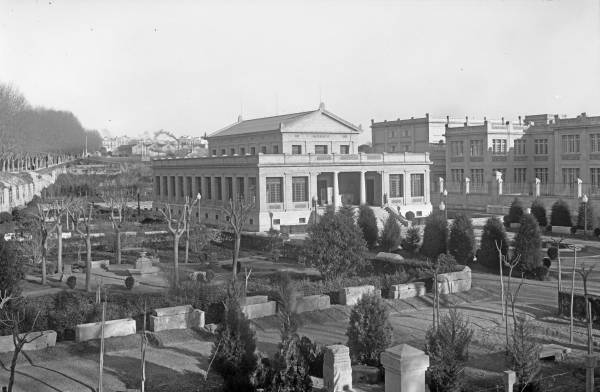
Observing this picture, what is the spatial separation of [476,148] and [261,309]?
2176 inches

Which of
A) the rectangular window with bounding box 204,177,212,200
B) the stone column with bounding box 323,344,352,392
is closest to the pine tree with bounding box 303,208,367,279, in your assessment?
the stone column with bounding box 323,344,352,392

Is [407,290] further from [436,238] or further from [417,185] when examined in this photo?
[417,185]

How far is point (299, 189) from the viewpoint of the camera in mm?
55000

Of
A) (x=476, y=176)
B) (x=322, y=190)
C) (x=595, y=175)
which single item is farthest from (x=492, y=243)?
(x=476, y=176)

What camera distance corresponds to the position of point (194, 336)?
811 inches

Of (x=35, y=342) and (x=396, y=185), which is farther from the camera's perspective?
(x=396, y=185)

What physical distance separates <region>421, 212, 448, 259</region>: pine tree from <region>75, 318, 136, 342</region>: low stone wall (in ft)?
62.4

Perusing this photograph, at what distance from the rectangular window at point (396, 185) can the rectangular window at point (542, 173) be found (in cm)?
2036

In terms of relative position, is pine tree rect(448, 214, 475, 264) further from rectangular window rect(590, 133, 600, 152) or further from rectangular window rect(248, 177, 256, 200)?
rectangular window rect(590, 133, 600, 152)

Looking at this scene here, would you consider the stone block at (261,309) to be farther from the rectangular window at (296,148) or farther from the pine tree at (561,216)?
the rectangular window at (296,148)

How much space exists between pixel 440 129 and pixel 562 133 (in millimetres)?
25772

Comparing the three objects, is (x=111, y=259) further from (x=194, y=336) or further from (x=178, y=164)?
(x=178, y=164)

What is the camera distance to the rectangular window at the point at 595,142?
201ft

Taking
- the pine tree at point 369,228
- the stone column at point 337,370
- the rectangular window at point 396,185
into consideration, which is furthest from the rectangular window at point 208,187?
the stone column at point 337,370
